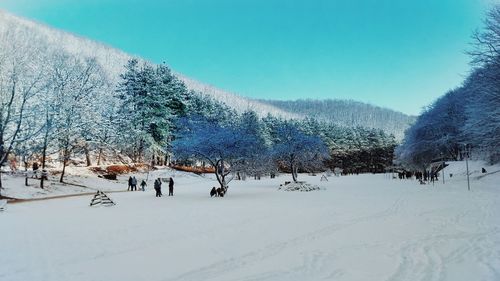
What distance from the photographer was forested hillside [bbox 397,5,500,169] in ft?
88.6

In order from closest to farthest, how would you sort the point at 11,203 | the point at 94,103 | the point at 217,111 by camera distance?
the point at 11,203 → the point at 94,103 → the point at 217,111

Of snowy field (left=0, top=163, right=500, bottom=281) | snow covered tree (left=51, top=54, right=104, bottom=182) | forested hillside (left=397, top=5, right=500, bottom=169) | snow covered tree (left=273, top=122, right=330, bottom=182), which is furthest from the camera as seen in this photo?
snow covered tree (left=273, top=122, right=330, bottom=182)

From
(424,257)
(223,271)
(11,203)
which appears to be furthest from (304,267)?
(11,203)

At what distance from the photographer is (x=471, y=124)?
31.7 metres

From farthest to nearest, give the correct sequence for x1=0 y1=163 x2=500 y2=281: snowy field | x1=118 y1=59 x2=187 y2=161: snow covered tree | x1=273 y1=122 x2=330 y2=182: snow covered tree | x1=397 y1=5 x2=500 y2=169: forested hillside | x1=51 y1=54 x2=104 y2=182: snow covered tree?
x1=118 y1=59 x2=187 y2=161: snow covered tree → x1=273 y1=122 x2=330 y2=182: snow covered tree → x1=51 y1=54 x2=104 y2=182: snow covered tree → x1=397 y1=5 x2=500 y2=169: forested hillside → x1=0 y1=163 x2=500 y2=281: snowy field

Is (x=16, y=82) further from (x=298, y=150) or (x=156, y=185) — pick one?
(x=298, y=150)

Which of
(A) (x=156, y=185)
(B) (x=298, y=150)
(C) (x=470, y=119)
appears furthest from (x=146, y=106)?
(C) (x=470, y=119)

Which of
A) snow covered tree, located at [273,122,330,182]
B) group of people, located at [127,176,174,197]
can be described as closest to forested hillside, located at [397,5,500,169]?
snow covered tree, located at [273,122,330,182]

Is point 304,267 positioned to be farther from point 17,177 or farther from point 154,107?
point 154,107

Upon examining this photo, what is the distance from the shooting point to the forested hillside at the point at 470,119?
2702 cm

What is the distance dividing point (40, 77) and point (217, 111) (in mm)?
49722

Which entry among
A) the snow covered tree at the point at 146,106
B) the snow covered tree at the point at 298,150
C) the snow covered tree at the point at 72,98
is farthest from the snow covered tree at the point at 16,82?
the snow covered tree at the point at 298,150

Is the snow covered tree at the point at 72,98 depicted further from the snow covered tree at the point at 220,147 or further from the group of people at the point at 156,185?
the snow covered tree at the point at 220,147

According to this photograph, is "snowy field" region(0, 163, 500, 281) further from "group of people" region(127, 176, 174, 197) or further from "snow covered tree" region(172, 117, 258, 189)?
"snow covered tree" region(172, 117, 258, 189)
